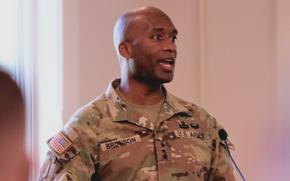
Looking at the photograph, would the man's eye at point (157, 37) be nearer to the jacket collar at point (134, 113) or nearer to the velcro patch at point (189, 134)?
the jacket collar at point (134, 113)

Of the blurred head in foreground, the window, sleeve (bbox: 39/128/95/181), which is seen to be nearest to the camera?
the blurred head in foreground

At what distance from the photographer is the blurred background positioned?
258 cm

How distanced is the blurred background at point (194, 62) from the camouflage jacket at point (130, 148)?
778mm

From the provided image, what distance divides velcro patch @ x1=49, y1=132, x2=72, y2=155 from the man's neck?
0.81ft

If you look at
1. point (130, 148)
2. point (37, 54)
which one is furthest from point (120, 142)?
point (37, 54)

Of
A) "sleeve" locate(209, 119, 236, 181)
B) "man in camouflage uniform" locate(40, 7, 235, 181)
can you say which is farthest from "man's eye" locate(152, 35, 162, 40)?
"sleeve" locate(209, 119, 236, 181)

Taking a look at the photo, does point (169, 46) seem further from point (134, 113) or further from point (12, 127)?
point (12, 127)

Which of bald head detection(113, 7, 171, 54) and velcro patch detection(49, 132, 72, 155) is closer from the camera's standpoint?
Answer: velcro patch detection(49, 132, 72, 155)

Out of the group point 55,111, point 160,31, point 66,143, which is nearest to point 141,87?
point 160,31

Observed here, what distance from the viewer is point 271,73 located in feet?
8.71

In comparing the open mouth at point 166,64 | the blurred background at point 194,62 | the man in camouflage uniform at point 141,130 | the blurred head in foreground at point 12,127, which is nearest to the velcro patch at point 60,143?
the man in camouflage uniform at point 141,130

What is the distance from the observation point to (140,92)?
1.85 meters

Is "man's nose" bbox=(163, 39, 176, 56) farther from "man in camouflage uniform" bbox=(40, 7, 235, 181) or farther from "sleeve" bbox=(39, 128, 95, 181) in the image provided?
"sleeve" bbox=(39, 128, 95, 181)

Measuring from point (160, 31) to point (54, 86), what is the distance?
2.89 ft
